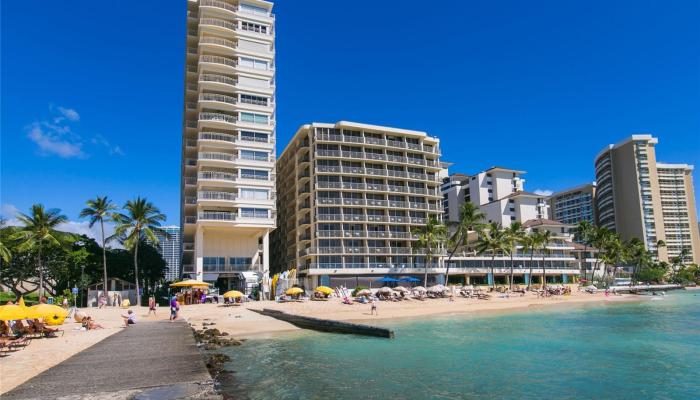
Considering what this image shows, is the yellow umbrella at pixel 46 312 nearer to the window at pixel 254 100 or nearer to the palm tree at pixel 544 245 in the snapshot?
the window at pixel 254 100

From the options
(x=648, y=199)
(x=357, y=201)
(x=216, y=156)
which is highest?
(x=648, y=199)

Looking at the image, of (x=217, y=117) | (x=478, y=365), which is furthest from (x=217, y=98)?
(x=478, y=365)

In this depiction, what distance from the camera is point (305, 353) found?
77.7 ft

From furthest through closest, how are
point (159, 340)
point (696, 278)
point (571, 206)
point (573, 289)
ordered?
point (571, 206) < point (696, 278) < point (573, 289) < point (159, 340)

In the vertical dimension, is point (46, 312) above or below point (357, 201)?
below

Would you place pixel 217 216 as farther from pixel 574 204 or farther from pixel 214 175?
pixel 574 204

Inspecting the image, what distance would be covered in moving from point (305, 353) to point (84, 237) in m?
57.4

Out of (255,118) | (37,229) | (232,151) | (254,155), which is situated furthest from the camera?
(255,118)

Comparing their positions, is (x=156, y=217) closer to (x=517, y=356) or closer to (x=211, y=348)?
(x=211, y=348)

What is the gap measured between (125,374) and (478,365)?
45.2ft

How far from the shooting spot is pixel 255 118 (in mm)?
65188

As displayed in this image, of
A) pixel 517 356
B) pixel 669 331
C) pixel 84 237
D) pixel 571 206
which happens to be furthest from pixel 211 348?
pixel 571 206

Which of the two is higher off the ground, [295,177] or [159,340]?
[295,177]

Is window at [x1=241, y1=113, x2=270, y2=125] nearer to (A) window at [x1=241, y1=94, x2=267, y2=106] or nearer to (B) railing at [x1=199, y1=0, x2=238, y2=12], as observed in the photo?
(A) window at [x1=241, y1=94, x2=267, y2=106]
